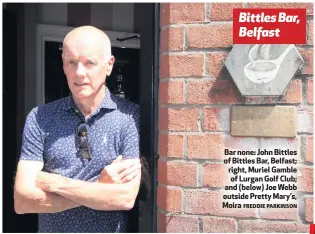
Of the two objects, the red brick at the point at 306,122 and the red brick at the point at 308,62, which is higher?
the red brick at the point at 308,62

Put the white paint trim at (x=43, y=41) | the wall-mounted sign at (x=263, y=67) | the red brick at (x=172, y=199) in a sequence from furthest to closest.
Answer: the white paint trim at (x=43, y=41) → the red brick at (x=172, y=199) → the wall-mounted sign at (x=263, y=67)

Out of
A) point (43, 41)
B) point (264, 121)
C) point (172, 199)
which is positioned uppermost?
point (43, 41)

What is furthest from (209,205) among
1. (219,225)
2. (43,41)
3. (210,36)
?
(43,41)

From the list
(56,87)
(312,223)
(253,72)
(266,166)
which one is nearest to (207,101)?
(253,72)

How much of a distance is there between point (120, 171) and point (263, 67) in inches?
27.8

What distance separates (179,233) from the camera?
1792 mm

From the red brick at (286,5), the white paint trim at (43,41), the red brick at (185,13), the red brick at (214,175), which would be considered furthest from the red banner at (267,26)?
the white paint trim at (43,41)

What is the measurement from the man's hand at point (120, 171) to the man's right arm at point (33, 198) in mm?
170

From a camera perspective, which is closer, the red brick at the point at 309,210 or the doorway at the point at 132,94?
the red brick at the point at 309,210

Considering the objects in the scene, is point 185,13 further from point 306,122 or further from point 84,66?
point 306,122

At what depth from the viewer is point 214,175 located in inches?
68.8

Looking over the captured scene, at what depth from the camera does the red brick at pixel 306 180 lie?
5.60ft

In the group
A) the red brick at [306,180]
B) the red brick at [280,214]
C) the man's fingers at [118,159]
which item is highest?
the man's fingers at [118,159]

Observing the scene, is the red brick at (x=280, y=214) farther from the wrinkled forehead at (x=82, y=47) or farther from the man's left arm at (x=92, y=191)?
the wrinkled forehead at (x=82, y=47)
